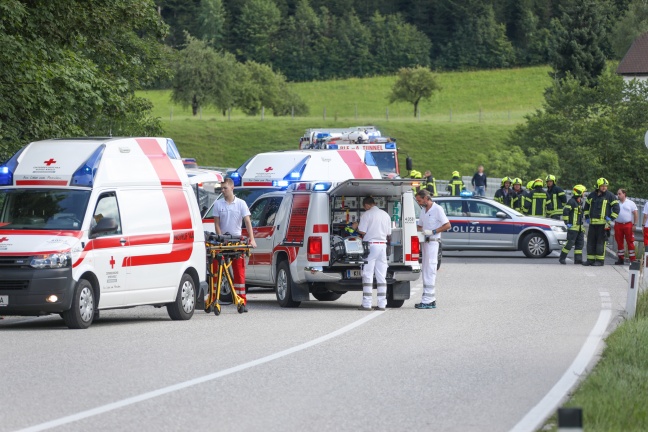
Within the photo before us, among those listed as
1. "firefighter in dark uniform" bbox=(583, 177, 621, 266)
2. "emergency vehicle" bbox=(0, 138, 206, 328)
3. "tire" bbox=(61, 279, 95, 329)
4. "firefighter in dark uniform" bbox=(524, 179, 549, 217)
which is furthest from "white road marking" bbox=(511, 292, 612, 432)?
"firefighter in dark uniform" bbox=(524, 179, 549, 217)

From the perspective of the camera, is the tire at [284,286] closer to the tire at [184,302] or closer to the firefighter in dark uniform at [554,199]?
the tire at [184,302]

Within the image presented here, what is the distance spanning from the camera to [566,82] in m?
71.6

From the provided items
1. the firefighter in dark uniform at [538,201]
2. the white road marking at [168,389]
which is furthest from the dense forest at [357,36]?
the white road marking at [168,389]

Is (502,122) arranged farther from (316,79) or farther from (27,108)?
(27,108)

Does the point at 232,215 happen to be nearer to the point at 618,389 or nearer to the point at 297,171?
the point at 297,171

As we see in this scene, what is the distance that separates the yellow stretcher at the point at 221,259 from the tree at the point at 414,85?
304ft

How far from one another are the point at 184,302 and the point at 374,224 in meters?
3.05

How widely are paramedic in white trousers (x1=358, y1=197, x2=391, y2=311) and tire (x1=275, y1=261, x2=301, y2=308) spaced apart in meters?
1.20

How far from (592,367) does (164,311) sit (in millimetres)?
9467

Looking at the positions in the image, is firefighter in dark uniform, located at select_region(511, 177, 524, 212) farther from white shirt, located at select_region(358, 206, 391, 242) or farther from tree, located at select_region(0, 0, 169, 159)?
white shirt, located at select_region(358, 206, 391, 242)

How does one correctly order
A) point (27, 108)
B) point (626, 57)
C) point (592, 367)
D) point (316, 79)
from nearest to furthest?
point (592, 367), point (27, 108), point (626, 57), point (316, 79)

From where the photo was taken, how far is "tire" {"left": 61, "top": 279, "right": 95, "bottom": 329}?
16.1 metres

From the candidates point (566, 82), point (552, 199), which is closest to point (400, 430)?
point (552, 199)

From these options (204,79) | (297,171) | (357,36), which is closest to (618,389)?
(297,171)
